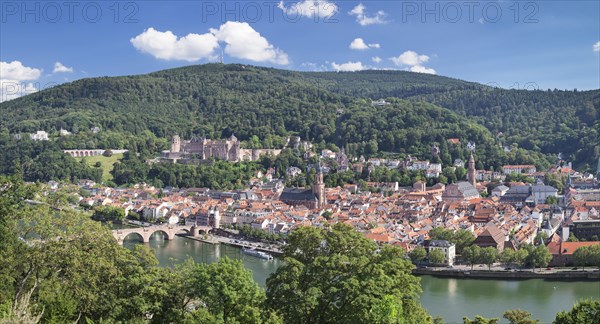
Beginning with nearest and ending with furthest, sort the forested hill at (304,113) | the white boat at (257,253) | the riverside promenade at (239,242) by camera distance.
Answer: the white boat at (257,253), the riverside promenade at (239,242), the forested hill at (304,113)

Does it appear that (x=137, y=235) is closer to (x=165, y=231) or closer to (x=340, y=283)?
(x=165, y=231)

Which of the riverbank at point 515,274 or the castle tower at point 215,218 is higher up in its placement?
the castle tower at point 215,218

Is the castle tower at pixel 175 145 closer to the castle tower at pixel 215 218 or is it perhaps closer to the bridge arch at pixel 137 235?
the castle tower at pixel 215 218

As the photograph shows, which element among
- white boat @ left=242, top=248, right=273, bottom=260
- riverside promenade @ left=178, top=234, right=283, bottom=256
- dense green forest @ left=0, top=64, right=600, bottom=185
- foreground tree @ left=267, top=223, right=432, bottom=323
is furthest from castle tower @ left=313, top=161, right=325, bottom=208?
foreground tree @ left=267, top=223, right=432, bottom=323

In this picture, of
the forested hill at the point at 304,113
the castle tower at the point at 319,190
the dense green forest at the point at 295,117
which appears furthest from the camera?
the forested hill at the point at 304,113

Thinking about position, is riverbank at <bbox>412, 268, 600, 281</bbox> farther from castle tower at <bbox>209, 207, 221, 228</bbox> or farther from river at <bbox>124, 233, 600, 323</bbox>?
castle tower at <bbox>209, 207, 221, 228</bbox>

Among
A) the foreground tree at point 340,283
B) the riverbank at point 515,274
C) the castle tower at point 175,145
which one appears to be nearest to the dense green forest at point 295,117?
the castle tower at point 175,145
